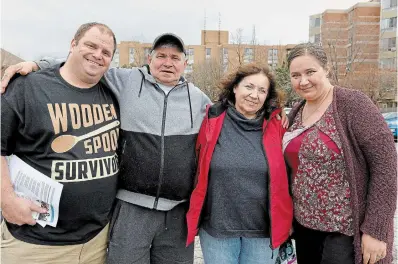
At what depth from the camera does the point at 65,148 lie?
2.47 metres

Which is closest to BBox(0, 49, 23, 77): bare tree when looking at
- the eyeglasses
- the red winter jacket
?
the red winter jacket

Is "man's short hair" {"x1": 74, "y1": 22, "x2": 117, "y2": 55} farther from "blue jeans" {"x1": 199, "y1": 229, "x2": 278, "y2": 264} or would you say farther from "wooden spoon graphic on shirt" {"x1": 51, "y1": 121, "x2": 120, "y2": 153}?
"blue jeans" {"x1": 199, "y1": 229, "x2": 278, "y2": 264}

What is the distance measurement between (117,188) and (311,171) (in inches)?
57.8

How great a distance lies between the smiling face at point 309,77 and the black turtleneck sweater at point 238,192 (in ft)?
1.87

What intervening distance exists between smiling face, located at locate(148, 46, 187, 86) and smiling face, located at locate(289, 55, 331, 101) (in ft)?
A: 2.97

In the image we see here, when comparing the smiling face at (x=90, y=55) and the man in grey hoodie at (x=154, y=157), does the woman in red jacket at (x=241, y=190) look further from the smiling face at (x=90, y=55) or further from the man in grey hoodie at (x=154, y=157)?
the smiling face at (x=90, y=55)

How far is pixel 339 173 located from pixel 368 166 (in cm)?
20

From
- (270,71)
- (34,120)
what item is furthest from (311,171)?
(34,120)

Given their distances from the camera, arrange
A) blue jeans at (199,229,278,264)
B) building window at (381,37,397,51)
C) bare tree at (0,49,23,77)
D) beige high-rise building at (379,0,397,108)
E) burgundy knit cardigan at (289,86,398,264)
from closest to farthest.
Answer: burgundy knit cardigan at (289,86,398,264)
blue jeans at (199,229,278,264)
bare tree at (0,49,23,77)
beige high-rise building at (379,0,397,108)
building window at (381,37,397,51)

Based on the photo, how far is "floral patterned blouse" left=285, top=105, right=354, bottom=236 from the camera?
8.01 ft

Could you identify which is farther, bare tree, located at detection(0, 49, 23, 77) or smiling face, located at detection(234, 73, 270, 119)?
bare tree, located at detection(0, 49, 23, 77)

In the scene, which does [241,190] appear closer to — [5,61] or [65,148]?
[65,148]

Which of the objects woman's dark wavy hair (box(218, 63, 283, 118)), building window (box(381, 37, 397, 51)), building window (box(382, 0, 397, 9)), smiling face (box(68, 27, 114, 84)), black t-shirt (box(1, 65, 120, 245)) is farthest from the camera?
building window (box(382, 0, 397, 9))

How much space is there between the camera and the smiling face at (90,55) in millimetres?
2586
